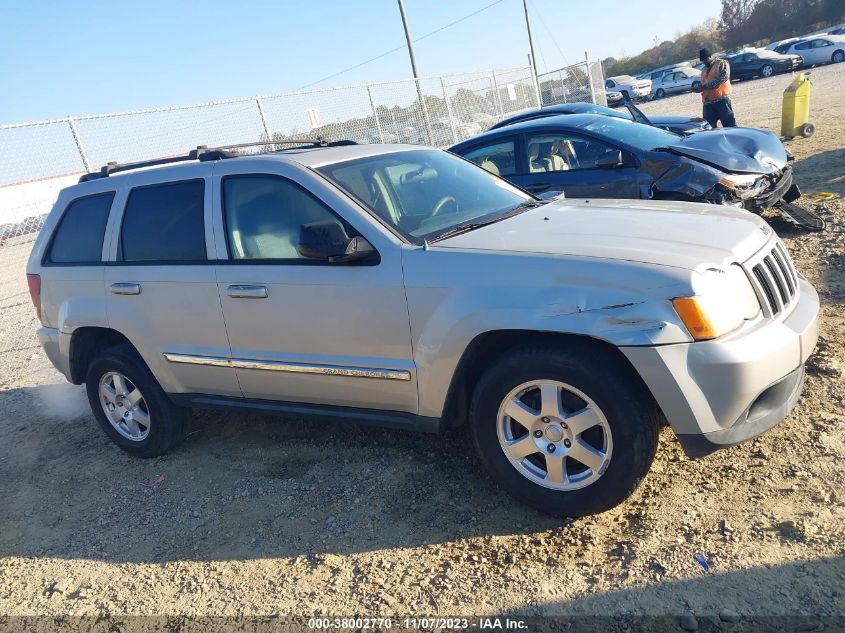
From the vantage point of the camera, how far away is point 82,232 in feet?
15.0

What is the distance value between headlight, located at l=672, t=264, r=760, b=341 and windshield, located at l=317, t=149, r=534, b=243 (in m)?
1.30

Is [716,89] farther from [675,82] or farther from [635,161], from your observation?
[675,82]

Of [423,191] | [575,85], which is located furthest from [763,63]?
[423,191]

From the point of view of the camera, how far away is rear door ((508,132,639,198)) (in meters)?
6.62

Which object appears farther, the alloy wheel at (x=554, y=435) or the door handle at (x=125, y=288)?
the door handle at (x=125, y=288)

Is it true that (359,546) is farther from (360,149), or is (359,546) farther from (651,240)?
(360,149)

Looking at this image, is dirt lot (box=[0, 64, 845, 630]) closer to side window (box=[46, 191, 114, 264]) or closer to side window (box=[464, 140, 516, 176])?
side window (box=[46, 191, 114, 264])

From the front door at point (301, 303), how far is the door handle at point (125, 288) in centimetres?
74

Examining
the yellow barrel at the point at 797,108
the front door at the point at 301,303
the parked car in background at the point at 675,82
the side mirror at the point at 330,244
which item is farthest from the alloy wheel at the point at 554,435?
the parked car in background at the point at 675,82

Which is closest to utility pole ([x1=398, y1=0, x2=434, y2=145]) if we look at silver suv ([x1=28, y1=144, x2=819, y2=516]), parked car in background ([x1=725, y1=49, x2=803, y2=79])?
silver suv ([x1=28, y1=144, x2=819, y2=516])

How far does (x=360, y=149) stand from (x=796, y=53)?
35.9 m

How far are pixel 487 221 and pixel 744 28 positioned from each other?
6112 centimetres

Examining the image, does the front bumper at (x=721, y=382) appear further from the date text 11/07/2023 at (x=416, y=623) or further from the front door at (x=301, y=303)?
the front door at (x=301, y=303)

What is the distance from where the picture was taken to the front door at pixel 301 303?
10.8 feet
